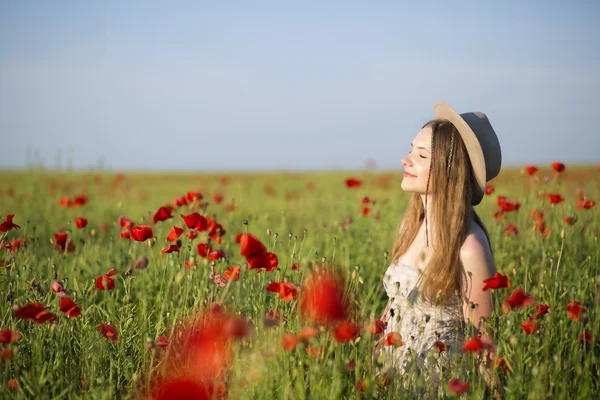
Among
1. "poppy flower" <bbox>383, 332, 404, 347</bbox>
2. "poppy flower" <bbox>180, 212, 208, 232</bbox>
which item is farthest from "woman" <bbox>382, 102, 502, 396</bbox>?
"poppy flower" <bbox>180, 212, 208, 232</bbox>

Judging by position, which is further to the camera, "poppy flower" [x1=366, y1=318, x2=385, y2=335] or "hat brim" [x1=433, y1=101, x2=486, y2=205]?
"hat brim" [x1=433, y1=101, x2=486, y2=205]

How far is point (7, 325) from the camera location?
8.13 ft

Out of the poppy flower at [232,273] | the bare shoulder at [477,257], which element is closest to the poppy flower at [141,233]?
the poppy flower at [232,273]

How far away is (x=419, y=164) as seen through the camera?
252cm

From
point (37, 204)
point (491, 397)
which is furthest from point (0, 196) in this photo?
point (491, 397)

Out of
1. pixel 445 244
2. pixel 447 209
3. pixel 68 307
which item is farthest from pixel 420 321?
pixel 68 307

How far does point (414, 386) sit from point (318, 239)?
2.99 m

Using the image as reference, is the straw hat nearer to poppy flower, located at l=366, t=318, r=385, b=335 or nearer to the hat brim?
the hat brim

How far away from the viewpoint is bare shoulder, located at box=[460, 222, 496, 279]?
89.7 inches

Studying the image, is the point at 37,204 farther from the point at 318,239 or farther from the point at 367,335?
the point at 367,335

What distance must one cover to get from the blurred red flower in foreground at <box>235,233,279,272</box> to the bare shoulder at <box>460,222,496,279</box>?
0.84 m

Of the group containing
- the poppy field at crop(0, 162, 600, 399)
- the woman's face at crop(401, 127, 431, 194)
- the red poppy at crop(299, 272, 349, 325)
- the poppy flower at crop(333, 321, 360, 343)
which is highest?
the woman's face at crop(401, 127, 431, 194)

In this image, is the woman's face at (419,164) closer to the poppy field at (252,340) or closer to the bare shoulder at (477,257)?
the bare shoulder at (477,257)

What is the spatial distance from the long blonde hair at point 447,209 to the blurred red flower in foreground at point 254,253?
733mm
